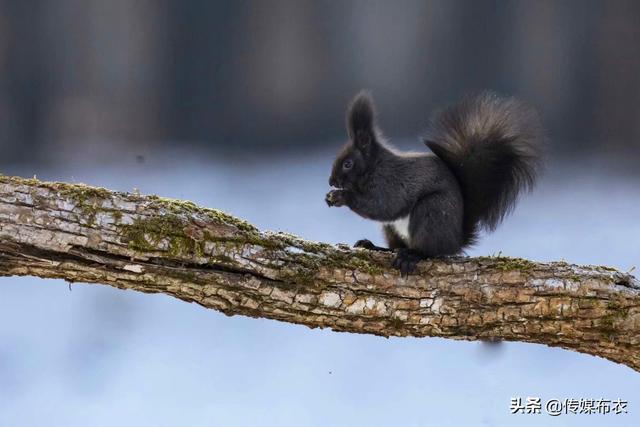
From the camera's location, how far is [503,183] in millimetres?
2895

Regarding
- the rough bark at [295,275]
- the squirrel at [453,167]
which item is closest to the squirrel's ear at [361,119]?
the squirrel at [453,167]

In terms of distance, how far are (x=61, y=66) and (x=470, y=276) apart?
109 inches

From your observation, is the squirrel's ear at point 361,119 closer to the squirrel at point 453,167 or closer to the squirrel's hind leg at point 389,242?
the squirrel at point 453,167

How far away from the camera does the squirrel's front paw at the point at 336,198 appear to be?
284 centimetres

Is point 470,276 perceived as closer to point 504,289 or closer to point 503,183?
A: point 504,289

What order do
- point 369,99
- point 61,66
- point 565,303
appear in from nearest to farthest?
point 565,303
point 369,99
point 61,66

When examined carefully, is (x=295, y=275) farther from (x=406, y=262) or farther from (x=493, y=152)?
(x=493, y=152)

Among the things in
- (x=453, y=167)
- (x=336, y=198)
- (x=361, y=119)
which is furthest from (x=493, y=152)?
(x=336, y=198)

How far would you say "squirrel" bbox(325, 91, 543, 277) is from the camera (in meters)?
2.83

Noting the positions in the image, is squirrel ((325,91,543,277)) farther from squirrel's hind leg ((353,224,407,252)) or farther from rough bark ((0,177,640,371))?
rough bark ((0,177,640,371))

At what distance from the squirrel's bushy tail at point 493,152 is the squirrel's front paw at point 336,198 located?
43cm

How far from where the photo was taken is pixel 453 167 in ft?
9.60

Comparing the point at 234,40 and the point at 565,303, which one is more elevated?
the point at 234,40

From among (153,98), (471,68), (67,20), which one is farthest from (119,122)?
(471,68)
